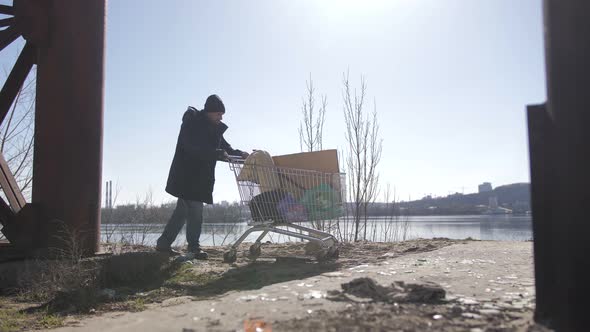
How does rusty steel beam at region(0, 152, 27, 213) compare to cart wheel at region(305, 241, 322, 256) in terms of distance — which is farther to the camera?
cart wheel at region(305, 241, 322, 256)

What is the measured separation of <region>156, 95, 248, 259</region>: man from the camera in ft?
20.1

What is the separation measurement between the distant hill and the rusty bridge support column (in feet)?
22.8

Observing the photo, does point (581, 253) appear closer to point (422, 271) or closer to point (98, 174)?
point (422, 271)

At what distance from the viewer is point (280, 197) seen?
5957 millimetres

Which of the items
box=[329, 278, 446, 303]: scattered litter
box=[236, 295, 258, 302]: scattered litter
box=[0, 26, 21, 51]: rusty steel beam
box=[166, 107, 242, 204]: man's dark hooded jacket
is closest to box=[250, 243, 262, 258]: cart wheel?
box=[166, 107, 242, 204]: man's dark hooded jacket

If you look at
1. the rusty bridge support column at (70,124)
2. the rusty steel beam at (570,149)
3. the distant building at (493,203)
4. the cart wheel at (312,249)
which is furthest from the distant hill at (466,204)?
the rusty steel beam at (570,149)

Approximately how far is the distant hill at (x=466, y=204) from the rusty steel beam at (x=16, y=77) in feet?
25.0

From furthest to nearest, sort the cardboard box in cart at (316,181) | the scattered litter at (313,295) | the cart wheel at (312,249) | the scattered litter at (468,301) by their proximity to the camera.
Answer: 1. the cart wheel at (312,249)
2. the cardboard box in cart at (316,181)
3. the scattered litter at (313,295)
4. the scattered litter at (468,301)

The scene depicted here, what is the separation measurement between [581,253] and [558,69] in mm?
862

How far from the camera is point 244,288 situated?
164 inches

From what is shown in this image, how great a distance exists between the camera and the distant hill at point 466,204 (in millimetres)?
12014

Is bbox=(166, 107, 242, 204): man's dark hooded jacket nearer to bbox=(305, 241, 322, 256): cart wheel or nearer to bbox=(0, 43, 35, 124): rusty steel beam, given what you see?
bbox=(305, 241, 322, 256): cart wheel

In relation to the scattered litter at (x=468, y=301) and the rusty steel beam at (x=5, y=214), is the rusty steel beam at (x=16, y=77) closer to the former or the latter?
the rusty steel beam at (x=5, y=214)

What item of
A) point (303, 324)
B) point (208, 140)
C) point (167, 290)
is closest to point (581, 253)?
point (303, 324)
